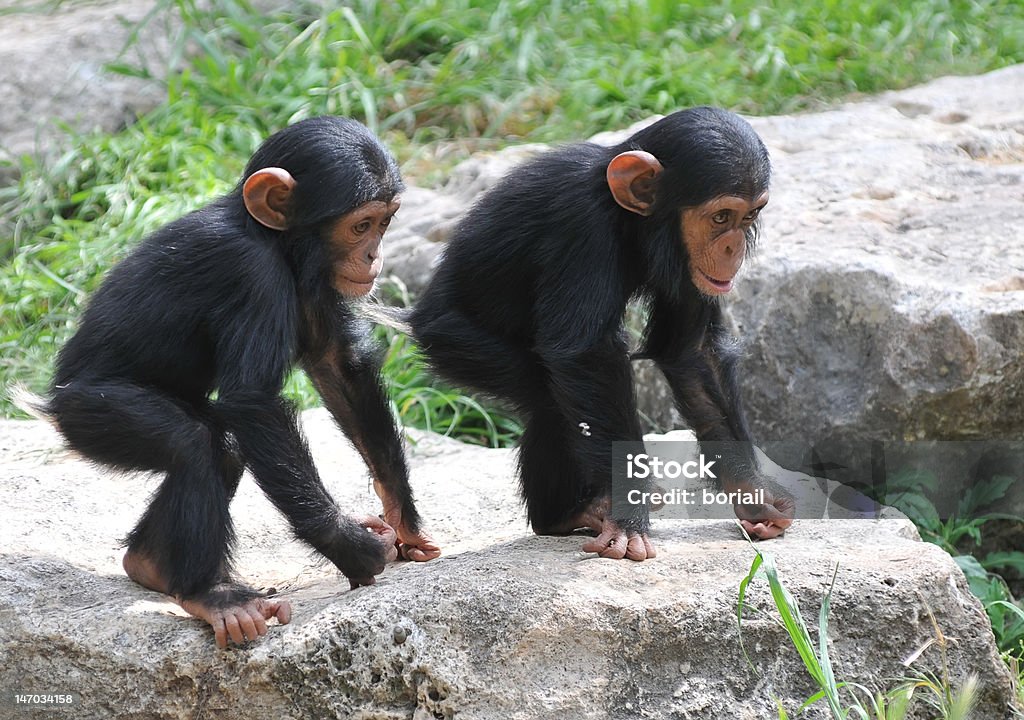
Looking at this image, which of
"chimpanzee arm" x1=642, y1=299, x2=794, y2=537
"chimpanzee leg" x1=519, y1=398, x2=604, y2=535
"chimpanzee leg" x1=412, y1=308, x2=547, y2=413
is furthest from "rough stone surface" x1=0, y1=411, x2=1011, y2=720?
"chimpanzee leg" x1=412, y1=308, x2=547, y2=413

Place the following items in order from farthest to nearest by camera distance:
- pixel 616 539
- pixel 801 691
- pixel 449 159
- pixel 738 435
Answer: pixel 449 159, pixel 738 435, pixel 616 539, pixel 801 691

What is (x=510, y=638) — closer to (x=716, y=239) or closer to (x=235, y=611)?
(x=235, y=611)

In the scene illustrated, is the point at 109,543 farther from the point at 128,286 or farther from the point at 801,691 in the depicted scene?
the point at 801,691

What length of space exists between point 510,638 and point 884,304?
2858 millimetres

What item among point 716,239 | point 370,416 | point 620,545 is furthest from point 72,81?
point 620,545

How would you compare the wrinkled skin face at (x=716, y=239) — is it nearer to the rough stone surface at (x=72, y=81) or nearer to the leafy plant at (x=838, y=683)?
the leafy plant at (x=838, y=683)

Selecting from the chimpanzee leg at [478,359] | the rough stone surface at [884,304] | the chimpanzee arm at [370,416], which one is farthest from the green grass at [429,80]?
the chimpanzee leg at [478,359]

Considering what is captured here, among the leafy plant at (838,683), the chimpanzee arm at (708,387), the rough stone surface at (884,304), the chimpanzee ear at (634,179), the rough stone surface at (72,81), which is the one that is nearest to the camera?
the leafy plant at (838,683)

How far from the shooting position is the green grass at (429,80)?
874cm

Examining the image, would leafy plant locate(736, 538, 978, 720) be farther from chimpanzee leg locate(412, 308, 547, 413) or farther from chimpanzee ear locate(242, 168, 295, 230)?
chimpanzee ear locate(242, 168, 295, 230)

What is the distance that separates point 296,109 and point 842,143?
12.8 ft

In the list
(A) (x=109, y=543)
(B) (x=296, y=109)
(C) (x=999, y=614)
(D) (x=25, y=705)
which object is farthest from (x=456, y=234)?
(B) (x=296, y=109)

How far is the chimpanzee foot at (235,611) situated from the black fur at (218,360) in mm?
21

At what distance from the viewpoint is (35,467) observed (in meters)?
6.08
